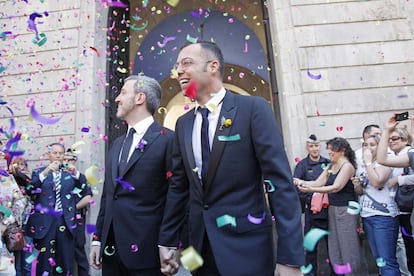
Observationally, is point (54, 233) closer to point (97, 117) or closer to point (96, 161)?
point (96, 161)

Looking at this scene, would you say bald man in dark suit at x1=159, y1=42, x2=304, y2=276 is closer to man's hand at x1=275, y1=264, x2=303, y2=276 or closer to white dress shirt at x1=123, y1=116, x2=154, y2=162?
man's hand at x1=275, y1=264, x2=303, y2=276

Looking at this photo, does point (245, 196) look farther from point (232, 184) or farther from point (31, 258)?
point (31, 258)

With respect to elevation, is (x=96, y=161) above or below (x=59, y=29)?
below

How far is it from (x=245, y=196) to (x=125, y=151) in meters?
1.11

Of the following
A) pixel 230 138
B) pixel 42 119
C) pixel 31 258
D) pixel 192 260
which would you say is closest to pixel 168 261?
pixel 192 260

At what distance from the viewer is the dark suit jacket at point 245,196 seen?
1.83m

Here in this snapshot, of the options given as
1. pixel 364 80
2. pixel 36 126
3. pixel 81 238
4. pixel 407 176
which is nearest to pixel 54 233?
pixel 81 238

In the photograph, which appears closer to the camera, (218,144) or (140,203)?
(218,144)

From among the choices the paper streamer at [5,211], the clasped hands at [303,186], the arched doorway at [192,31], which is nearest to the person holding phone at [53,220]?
the paper streamer at [5,211]

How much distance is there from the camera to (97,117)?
6227 millimetres

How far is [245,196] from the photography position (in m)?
1.96

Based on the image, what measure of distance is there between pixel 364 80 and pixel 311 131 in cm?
116

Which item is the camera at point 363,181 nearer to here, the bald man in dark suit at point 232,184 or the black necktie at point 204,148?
the bald man in dark suit at point 232,184

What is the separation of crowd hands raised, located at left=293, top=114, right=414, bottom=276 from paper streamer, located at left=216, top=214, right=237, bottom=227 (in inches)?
84.8
